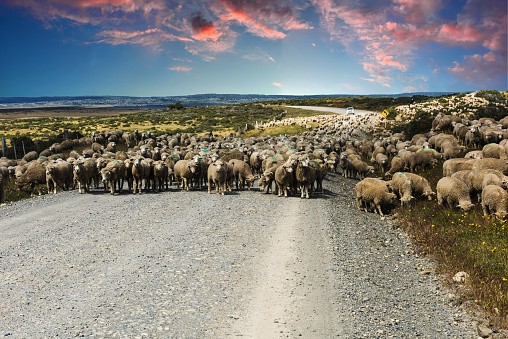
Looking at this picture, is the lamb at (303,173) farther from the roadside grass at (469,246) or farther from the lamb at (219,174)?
the roadside grass at (469,246)

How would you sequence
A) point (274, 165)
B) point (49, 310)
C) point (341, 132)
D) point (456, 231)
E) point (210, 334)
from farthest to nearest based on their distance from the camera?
point (341, 132) < point (274, 165) < point (456, 231) < point (49, 310) < point (210, 334)

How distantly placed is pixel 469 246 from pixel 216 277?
758 centimetres

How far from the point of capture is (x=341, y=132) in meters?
47.8

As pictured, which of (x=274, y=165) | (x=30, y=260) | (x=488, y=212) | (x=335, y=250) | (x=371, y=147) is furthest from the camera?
(x=371, y=147)

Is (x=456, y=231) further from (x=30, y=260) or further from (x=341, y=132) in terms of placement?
(x=341, y=132)

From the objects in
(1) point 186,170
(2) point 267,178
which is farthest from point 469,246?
(1) point 186,170

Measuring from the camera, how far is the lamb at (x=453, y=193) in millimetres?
14314

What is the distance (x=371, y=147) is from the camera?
3588 cm

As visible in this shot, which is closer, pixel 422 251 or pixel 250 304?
pixel 250 304

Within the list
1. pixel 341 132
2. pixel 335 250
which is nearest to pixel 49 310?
pixel 335 250

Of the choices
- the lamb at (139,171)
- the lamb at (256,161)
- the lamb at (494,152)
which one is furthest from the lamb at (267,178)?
the lamb at (494,152)

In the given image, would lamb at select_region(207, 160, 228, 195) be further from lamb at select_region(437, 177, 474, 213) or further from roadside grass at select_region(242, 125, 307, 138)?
roadside grass at select_region(242, 125, 307, 138)

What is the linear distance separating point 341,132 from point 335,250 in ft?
125

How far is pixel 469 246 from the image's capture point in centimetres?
1109
